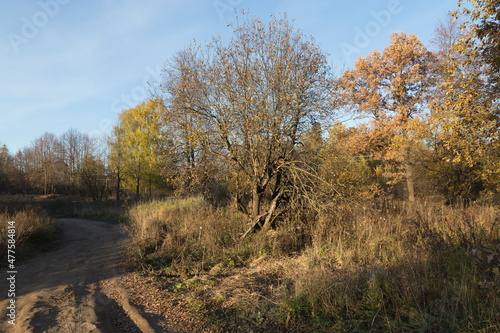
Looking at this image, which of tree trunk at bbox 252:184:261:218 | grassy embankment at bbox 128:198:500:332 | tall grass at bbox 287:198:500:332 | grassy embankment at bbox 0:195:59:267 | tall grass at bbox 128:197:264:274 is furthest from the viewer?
tree trunk at bbox 252:184:261:218

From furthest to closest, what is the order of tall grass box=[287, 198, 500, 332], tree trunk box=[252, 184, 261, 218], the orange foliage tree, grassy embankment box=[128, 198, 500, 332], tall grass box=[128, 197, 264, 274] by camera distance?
1. the orange foliage tree
2. tree trunk box=[252, 184, 261, 218]
3. tall grass box=[128, 197, 264, 274]
4. grassy embankment box=[128, 198, 500, 332]
5. tall grass box=[287, 198, 500, 332]

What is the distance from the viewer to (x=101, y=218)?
17344mm

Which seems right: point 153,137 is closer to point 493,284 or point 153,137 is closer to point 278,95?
point 278,95

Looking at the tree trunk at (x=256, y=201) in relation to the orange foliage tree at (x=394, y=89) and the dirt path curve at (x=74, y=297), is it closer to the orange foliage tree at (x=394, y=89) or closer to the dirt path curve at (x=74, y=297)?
the dirt path curve at (x=74, y=297)

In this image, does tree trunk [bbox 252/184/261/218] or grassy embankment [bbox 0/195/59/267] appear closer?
grassy embankment [bbox 0/195/59/267]

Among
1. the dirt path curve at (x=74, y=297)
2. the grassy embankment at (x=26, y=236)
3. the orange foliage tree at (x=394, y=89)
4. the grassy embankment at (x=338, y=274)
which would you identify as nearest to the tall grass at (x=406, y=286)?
the grassy embankment at (x=338, y=274)

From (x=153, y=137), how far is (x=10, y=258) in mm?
18068

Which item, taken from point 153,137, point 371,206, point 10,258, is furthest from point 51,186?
point 371,206

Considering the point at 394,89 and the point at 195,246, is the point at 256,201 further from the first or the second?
→ the point at 394,89

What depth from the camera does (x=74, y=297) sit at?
4.88 metres

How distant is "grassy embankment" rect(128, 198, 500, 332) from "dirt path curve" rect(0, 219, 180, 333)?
711 mm

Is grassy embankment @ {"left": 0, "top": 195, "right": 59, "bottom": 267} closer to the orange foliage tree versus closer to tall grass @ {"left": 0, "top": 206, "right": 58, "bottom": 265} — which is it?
tall grass @ {"left": 0, "top": 206, "right": 58, "bottom": 265}

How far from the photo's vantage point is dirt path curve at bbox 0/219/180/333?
3887 millimetres

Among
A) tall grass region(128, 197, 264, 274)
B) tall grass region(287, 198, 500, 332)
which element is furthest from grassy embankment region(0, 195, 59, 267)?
tall grass region(287, 198, 500, 332)
